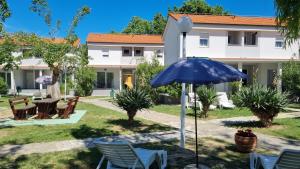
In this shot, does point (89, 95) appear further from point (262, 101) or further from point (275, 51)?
point (262, 101)

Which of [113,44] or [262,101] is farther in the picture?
[113,44]

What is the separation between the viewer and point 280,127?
12.6 m

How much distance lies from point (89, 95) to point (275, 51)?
66.3 feet

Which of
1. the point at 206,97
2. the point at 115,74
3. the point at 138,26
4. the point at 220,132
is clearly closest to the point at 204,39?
the point at 206,97

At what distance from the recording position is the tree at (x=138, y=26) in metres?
64.6

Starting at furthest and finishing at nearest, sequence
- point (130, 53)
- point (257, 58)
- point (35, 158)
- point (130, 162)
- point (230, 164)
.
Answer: point (130, 53) → point (257, 58) → point (35, 158) → point (230, 164) → point (130, 162)

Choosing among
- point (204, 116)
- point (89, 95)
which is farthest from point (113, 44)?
point (204, 116)

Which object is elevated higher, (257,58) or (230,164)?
(257,58)

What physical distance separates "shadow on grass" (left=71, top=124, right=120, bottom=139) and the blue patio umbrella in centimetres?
524

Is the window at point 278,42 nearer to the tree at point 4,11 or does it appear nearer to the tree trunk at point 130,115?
the tree trunk at point 130,115

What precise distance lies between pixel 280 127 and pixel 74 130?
834 centimetres

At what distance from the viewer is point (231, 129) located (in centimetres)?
1239

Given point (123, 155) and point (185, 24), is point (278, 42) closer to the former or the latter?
point (185, 24)

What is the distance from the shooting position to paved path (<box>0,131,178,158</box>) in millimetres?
8898
